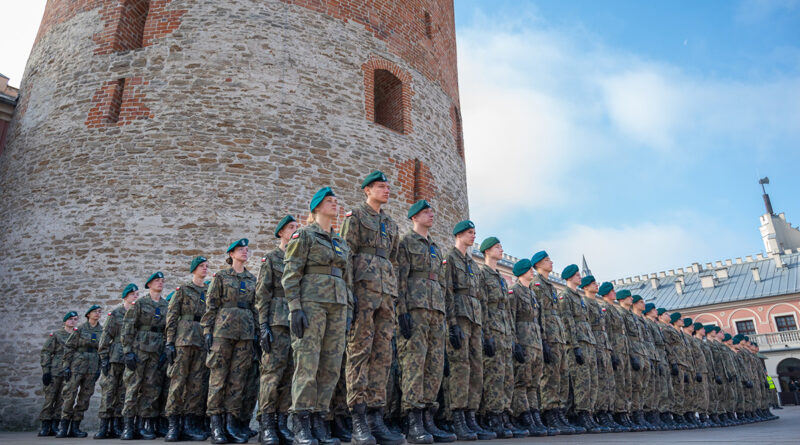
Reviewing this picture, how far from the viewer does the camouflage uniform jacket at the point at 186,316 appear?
18.2 ft

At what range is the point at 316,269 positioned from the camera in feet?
12.0

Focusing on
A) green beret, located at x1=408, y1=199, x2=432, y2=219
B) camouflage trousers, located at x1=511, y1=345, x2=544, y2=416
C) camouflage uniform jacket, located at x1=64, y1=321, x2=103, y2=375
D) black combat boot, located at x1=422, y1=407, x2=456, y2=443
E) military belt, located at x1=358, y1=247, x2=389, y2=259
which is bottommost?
black combat boot, located at x1=422, y1=407, x2=456, y2=443

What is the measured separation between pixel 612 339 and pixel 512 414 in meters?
2.88

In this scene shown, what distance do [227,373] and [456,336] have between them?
2.16 metres

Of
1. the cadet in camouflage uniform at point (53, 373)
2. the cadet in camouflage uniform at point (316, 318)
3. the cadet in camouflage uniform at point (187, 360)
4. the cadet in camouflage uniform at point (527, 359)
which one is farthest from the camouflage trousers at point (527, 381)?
the cadet in camouflage uniform at point (53, 373)

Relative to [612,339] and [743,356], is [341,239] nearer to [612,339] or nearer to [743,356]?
[612,339]

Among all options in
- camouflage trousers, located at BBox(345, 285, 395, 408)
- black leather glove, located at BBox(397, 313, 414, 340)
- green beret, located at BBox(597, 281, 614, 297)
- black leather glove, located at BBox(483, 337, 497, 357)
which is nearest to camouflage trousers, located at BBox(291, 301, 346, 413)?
camouflage trousers, located at BBox(345, 285, 395, 408)

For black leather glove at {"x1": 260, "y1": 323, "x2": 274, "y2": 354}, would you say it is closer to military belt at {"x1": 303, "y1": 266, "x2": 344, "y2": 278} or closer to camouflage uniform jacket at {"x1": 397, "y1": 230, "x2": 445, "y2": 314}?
military belt at {"x1": 303, "y1": 266, "x2": 344, "y2": 278}

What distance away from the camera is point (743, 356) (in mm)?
13625

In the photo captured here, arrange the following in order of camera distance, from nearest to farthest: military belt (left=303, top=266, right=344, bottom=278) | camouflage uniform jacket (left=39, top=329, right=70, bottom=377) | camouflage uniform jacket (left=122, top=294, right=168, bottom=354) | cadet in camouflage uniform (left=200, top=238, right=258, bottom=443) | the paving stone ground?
1. the paving stone ground
2. military belt (left=303, top=266, right=344, bottom=278)
3. cadet in camouflage uniform (left=200, top=238, right=258, bottom=443)
4. camouflage uniform jacket (left=122, top=294, right=168, bottom=354)
5. camouflage uniform jacket (left=39, top=329, right=70, bottom=377)

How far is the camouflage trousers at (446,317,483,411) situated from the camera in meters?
4.47

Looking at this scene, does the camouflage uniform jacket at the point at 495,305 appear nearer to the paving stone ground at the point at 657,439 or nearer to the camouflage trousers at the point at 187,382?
the paving stone ground at the point at 657,439

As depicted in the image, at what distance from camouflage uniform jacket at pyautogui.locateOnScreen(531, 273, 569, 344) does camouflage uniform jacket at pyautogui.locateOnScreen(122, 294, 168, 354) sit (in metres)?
4.43

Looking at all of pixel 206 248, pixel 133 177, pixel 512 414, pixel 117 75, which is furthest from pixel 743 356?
pixel 117 75
